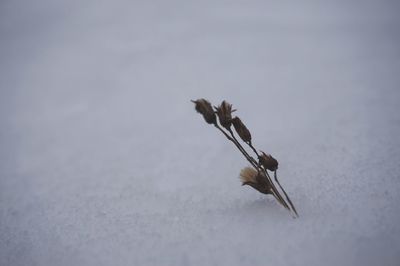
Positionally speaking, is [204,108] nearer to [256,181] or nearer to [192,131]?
[256,181]

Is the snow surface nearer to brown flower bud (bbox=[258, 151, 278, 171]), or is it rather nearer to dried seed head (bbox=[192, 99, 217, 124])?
brown flower bud (bbox=[258, 151, 278, 171])

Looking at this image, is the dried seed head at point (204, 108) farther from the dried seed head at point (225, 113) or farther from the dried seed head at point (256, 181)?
the dried seed head at point (256, 181)

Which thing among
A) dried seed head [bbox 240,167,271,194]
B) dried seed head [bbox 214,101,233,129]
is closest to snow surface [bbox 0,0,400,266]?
dried seed head [bbox 240,167,271,194]

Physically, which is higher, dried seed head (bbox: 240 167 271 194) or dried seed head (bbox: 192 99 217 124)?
dried seed head (bbox: 192 99 217 124)

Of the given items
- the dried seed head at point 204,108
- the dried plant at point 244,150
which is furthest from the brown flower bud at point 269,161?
the dried seed head at point 204,108

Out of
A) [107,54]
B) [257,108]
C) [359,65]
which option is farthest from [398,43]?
[107,54]
